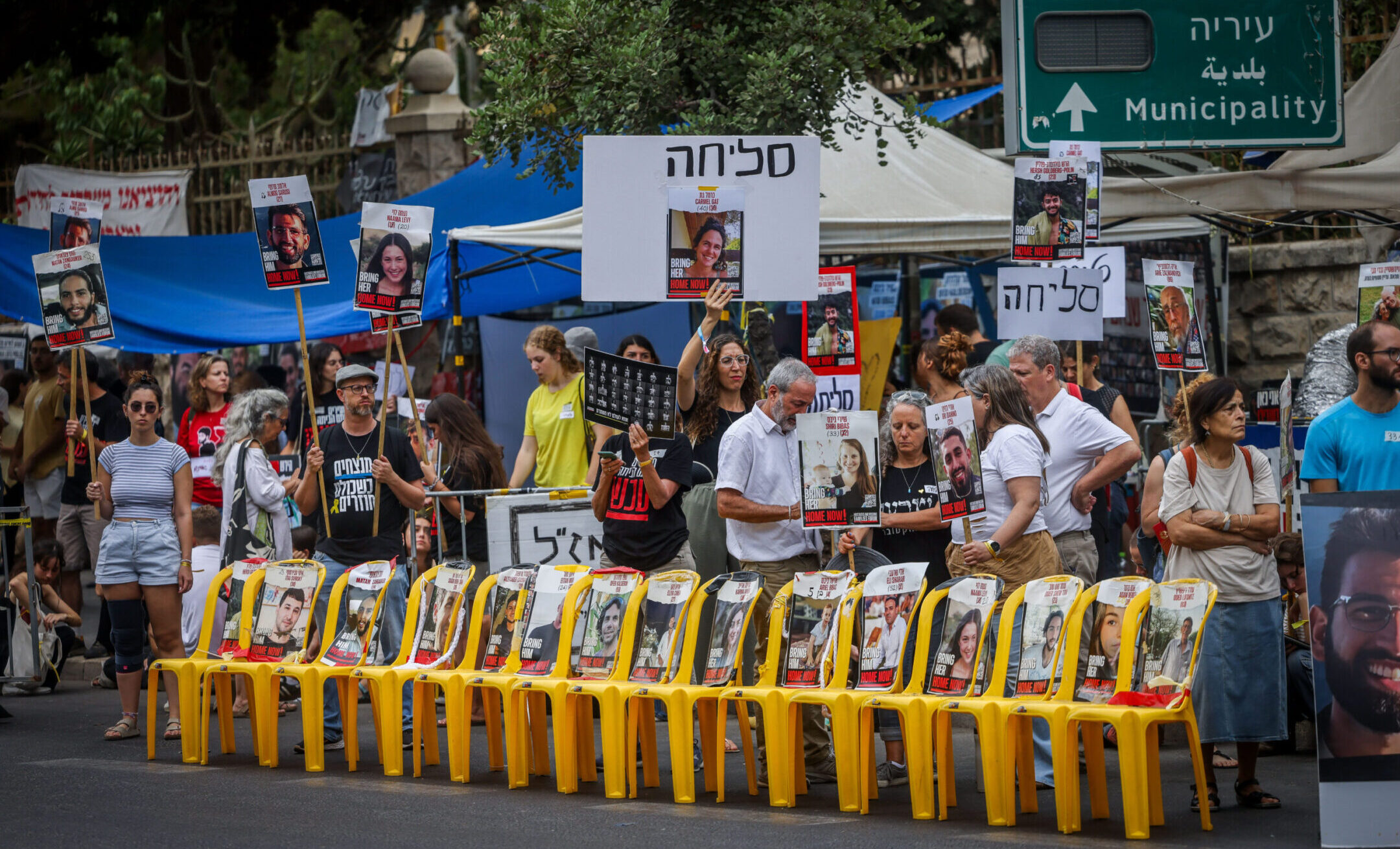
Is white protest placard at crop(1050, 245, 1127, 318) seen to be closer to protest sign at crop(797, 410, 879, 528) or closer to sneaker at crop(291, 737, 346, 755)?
protest sign at crop(797, 410, 879, 528)

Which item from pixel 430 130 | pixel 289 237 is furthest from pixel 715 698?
pixel 430 130

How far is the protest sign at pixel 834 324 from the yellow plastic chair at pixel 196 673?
2980 mm

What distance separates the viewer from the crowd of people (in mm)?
6828

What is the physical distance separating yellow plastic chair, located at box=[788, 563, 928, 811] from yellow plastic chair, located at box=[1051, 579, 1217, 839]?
81 cm

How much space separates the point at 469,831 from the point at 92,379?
662cm

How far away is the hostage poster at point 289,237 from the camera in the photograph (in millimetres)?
9297

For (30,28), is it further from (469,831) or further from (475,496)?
(469,831)

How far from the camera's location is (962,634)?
6.75 metres

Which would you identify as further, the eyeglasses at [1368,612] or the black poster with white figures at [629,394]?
the black poster with white figures at [629,394]

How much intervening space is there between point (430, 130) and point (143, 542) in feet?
24.4

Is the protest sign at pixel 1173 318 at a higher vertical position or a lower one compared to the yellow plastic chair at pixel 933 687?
higher

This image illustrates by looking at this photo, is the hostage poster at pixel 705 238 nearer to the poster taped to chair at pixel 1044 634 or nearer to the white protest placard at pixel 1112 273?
the poster taped to chair at pixel 1044 634

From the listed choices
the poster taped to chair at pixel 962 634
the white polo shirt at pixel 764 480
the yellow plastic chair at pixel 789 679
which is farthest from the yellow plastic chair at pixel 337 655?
the poster taped to chair at pixel 962 634

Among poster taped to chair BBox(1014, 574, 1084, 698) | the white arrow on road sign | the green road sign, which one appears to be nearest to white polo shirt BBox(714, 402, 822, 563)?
poster taped to chair BBox(1014, 574, 1084, 698)
